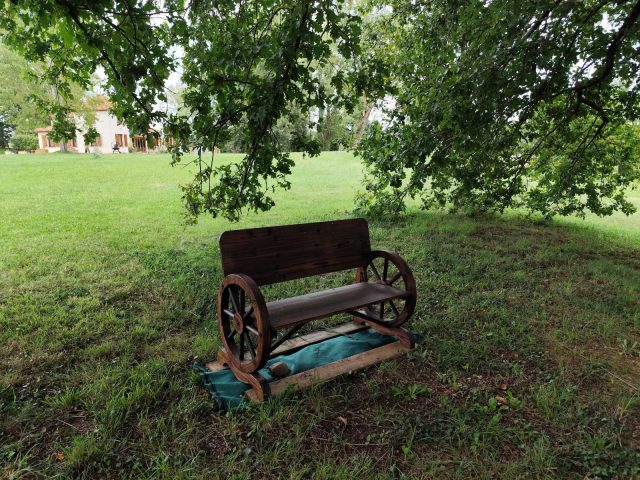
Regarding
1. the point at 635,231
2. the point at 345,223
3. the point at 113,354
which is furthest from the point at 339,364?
the point at 635,231

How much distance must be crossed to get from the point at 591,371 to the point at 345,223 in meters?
2.42

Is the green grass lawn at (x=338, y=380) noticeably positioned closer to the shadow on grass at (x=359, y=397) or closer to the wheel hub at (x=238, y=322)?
the shadow on grass at (x=359, y=397)

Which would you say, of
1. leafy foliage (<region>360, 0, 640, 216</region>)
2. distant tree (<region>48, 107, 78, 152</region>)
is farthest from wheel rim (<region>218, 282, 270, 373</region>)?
leafy foliage (<region>360, 0, 640, 216</region>)

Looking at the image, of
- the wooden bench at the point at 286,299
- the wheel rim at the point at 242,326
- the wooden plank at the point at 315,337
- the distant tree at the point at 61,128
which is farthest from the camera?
the distant tree at the point at 61,128

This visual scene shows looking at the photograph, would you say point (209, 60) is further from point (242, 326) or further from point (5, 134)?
point (5, 134)

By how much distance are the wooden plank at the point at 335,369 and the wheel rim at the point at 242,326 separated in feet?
0.79

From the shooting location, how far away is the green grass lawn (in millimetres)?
2281

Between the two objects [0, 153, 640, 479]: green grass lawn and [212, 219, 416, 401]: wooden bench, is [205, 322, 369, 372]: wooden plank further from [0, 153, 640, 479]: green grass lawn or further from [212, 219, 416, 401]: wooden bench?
[0, 153, 640, 479]: green grass lawn

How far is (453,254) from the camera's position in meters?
6.12

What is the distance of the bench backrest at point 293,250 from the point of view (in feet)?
10.3

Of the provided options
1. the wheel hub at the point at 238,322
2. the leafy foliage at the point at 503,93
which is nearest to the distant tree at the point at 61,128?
the wheel hub at the point at 238,322

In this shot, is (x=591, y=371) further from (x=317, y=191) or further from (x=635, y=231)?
(x=317, y=191)

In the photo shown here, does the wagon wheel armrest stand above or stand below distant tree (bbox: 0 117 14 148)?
below

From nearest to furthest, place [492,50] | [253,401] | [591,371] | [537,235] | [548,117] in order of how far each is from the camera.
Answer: [253,401], [591,371], [492,50], [548,117], [537,235]
